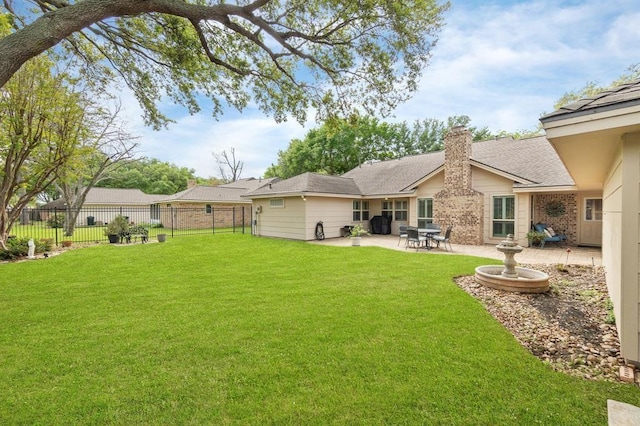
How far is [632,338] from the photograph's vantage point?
10.2 ft

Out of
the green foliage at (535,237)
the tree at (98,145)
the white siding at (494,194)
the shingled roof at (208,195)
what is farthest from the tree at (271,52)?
the shingled roof at (208,195)

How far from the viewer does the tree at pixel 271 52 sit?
709cm

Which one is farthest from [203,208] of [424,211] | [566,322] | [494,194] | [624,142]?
[624,142]

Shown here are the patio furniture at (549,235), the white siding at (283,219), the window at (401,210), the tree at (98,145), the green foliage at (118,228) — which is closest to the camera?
the patio furniture at (549,235)

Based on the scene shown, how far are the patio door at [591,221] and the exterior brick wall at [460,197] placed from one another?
361cm

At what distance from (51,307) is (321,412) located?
5.45m

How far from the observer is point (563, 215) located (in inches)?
474

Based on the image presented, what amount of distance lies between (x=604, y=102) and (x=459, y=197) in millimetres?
11099

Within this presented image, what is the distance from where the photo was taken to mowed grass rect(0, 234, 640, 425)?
2.47 meters

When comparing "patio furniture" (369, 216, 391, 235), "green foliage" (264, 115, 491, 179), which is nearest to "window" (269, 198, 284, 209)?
"patio furniture" (369, 216, 391, 235)

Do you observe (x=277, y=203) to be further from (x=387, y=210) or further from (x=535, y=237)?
(x=535, y=237)

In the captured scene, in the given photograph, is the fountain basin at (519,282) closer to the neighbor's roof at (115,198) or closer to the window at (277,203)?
the window at (277,203)

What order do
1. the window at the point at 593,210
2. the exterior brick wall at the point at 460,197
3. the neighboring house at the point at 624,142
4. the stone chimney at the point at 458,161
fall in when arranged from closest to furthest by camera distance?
the neighboring house at the point at 624,142 < the window at the point at 593,210 < the exterior brick wall at the point at 460,197 < the stone chimney at the point at 458,161

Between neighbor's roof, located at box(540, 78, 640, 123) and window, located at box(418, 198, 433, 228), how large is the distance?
11990 mm
